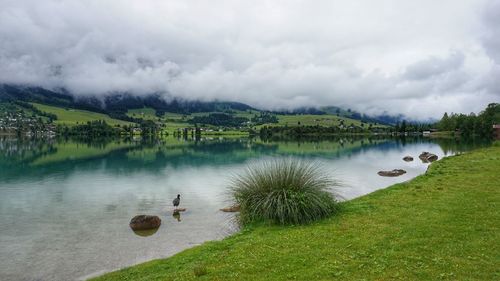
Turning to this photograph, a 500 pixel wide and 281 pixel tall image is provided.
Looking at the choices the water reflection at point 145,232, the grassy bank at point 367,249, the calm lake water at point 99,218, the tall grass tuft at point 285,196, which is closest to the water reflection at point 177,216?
the calm lake water at point 99,218

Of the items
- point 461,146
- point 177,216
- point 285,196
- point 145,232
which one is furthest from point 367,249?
point 461,146

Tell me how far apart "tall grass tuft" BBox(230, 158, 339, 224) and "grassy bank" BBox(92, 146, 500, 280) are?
3.38 feet

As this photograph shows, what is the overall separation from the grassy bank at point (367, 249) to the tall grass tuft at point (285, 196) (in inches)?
40.5

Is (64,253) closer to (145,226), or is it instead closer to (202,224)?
→ (145,226)

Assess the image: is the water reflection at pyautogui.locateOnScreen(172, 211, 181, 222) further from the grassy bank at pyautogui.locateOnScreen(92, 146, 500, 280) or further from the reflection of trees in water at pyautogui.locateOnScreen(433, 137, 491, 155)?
the reflection of trees in water at pyautogui.locateOnScreen(433, 137, 491, 155)

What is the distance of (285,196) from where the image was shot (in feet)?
74.7

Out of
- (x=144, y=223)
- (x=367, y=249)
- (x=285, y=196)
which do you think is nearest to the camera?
(x=367, y=249)

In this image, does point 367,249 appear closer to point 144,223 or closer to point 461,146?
point 144,223

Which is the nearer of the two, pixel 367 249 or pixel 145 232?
pixel 367 249

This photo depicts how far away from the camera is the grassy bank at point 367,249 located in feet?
43.4

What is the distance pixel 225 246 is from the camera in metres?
19.6

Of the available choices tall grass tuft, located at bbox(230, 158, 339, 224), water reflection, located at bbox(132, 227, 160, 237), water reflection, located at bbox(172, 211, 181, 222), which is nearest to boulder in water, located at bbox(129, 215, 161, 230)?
water reflection, located at bbox(132, 227, 160, 237)

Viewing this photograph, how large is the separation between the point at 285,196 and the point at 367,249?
770cm

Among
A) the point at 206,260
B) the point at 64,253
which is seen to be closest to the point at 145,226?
the point at 64,253
